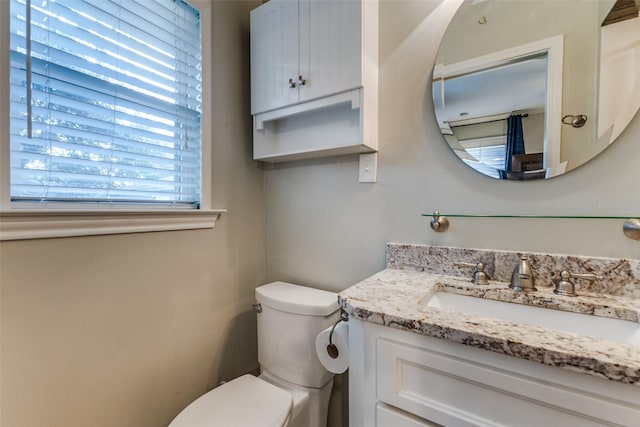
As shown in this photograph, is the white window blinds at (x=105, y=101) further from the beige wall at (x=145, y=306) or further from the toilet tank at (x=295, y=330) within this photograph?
the toilet tank at (x=295, y=330)

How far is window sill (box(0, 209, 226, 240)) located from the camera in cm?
74

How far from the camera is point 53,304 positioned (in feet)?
2.69

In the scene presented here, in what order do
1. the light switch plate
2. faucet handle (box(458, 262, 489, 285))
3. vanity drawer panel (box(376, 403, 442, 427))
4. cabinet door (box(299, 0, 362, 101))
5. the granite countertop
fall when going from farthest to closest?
1. the light switch plate
2. cabinet door (box(299, 0, 362, 101))
3. faucet handle (box(458, 262, 489, 285))
4. vanity drawer panel (box(376, 403, 442, 427))
5. the granite countertop

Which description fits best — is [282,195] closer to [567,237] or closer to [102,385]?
[102,385]

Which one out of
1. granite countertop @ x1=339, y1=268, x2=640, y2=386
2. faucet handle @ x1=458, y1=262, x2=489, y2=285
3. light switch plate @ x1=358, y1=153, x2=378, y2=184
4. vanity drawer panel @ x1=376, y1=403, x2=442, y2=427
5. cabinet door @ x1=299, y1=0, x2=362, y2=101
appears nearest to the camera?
granite countertop @ x1=339, y1=268, x2=640, y2=386

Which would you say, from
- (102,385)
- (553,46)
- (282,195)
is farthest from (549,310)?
(102,385)

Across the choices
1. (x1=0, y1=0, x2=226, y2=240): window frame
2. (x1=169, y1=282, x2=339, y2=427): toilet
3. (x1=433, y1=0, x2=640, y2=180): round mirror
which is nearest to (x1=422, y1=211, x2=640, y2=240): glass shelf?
(x1=433, y1=0, x2=640, y2=180): round mirror

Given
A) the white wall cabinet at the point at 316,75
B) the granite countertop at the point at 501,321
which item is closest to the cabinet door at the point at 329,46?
the white wall cabinet at the point at 316,75

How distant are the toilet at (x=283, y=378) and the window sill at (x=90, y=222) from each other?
445 millimetres

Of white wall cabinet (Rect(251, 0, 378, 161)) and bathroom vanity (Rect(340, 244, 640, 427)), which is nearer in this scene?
bathroom vanity (Rect(340, 244, 640, 427))

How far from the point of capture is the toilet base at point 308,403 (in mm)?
1043

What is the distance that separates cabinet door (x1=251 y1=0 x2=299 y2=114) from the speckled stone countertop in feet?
2.69

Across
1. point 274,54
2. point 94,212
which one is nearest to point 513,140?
point 274,54

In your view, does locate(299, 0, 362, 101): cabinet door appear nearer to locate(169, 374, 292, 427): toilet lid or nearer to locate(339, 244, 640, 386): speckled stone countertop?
Result: locate(339, 244, 640, 386): speckled stone countertop
